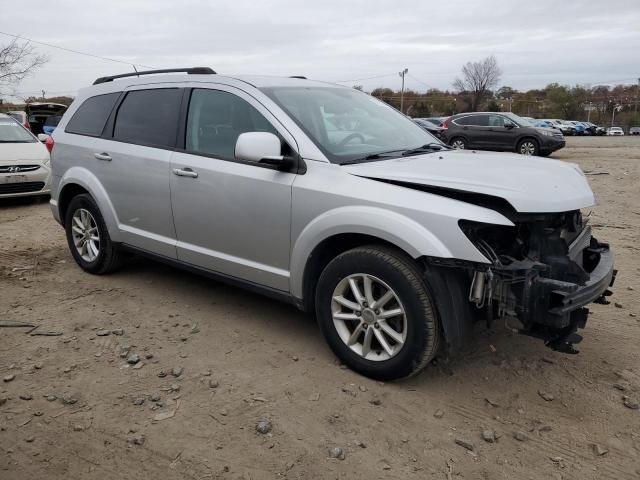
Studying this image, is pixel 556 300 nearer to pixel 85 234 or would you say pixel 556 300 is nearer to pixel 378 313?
pixel 378 313

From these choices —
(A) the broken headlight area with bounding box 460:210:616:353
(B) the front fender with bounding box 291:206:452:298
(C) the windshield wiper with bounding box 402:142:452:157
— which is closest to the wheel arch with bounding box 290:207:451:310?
(B) the front fender with bounding box 291:206:452:298

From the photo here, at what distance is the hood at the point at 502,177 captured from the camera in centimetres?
280

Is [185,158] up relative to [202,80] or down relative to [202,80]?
down

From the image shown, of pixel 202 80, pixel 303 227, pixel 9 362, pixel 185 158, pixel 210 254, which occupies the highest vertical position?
pixel 202 80

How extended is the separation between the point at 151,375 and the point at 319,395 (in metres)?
1.06

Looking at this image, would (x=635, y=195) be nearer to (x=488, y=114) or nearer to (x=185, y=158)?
(x=185, y=158)

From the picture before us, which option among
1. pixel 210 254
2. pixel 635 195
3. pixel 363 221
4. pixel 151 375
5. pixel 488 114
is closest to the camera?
pixel 363 221

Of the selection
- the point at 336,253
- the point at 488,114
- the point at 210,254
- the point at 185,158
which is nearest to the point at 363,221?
the point at 336,253

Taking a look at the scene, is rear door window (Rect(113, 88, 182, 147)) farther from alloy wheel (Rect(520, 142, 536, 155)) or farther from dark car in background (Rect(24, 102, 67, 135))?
dark car in background (Rect(24, 102, 67, 135))

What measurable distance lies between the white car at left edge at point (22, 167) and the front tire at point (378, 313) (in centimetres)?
720

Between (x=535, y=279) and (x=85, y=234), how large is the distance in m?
4.12

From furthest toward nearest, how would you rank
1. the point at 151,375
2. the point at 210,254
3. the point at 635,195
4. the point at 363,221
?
the point at 635,195, the point at 210,254, the point at 151,375, the point at 363,221

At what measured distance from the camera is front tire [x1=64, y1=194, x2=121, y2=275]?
16.2 ft

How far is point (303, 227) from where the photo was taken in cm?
336
